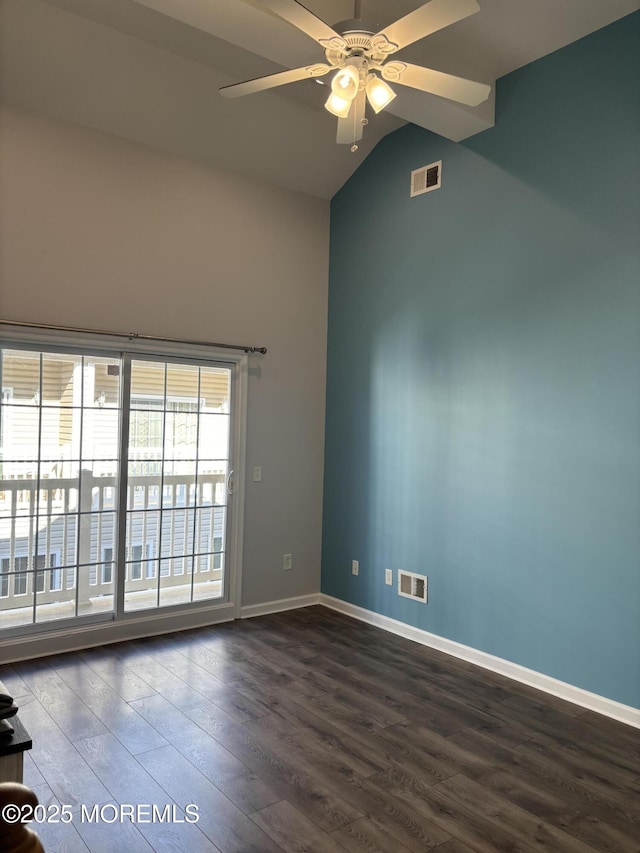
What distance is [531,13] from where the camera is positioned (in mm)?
3330

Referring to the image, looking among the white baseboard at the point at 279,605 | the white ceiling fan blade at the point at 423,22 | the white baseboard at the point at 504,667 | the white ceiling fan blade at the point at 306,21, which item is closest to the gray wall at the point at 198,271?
the white baseboard at the point at 279,605

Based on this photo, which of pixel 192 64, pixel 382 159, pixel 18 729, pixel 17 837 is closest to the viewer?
pixel 17 837

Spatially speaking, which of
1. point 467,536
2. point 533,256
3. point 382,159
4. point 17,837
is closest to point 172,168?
point 382,159

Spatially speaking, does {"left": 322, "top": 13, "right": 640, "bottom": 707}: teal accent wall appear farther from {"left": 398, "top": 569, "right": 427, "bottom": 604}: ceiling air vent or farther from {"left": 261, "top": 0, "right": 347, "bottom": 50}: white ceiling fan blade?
{"left": 261, "top": 0, "right": 347, "bottom": 50}: white ceiling fan blade

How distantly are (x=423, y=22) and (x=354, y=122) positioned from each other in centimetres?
60

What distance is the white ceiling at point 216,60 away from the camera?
323 cm

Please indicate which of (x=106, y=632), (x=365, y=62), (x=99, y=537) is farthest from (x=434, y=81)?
(x=106, y=632)

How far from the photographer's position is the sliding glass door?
394 centimetres

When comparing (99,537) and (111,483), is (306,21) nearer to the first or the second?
(111,483)

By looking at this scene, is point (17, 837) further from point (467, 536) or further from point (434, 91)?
point (467, 536)

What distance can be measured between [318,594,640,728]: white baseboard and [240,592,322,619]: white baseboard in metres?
0.21

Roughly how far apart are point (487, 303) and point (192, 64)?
2411 millimetres

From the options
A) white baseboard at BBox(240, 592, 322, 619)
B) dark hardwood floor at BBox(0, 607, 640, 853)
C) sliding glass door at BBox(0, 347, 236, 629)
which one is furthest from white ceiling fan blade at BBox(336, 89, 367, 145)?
white baseboard at BBox(240, 592, 322, 619)

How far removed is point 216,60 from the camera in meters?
3.88
